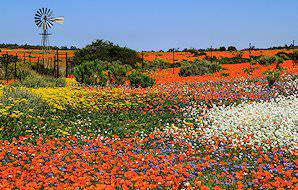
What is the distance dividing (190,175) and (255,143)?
309 cm

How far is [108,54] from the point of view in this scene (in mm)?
33688

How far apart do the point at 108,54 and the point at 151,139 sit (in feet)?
74.8

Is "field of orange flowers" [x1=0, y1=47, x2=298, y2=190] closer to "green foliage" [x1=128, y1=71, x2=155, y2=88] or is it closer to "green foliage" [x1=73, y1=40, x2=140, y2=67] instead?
"green foliage" [x1=128, y1=71, x2=155, y2=88]

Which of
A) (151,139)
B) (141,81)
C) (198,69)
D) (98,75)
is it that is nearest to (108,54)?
(198,69)

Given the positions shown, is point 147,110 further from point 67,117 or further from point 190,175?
point 190,175

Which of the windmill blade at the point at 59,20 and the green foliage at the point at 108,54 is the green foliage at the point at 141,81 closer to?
the green foliage at the point at 108,54

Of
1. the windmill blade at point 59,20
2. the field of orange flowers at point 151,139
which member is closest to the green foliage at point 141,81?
the field of orange flowers at point 151,139

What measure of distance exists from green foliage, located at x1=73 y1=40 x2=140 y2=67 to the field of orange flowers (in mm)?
15328

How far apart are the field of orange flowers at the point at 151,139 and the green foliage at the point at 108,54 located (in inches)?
603

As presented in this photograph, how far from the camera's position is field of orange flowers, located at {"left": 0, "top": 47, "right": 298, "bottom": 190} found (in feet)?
26.1

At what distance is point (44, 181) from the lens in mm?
7598

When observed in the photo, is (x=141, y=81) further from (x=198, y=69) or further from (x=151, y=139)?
(x=198, y=69)

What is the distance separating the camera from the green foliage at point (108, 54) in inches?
1298

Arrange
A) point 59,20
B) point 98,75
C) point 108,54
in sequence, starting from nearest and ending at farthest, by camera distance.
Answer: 1. point 98,75
2. point 108,54
3. point 59,20
